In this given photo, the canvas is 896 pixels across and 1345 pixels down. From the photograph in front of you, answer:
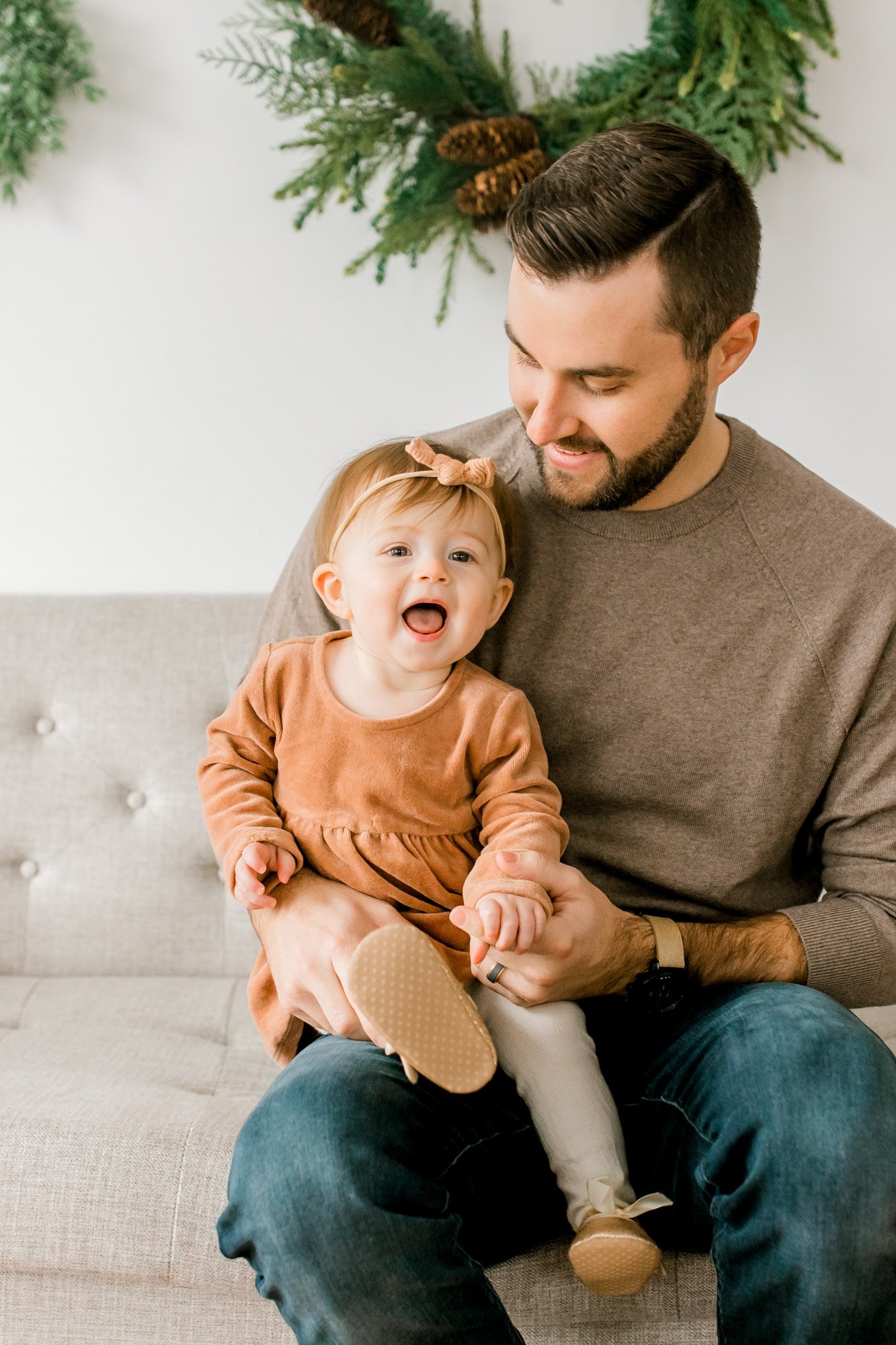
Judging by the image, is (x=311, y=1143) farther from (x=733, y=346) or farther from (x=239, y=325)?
(x=239, y=325)

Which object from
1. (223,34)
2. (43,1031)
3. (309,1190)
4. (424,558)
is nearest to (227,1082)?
(43,1031)

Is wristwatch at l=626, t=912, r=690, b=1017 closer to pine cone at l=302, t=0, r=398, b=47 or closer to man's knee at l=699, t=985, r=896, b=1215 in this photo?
man's knee at l=699, t=985, r=896, b=1215

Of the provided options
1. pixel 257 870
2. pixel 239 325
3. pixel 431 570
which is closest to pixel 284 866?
pixel 257 870

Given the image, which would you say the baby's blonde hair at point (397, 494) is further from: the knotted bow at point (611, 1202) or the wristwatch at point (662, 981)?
the knotted bow at point (611, 1202)

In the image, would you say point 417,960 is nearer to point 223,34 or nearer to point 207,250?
point 207,250

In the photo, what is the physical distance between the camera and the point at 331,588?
4.06 ft

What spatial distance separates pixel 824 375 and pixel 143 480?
1.23m

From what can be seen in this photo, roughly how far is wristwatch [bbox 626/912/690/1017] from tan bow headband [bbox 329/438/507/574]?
480mm

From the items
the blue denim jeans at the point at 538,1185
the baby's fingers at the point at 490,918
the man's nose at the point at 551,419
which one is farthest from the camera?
the man's nose at the point at 551,419

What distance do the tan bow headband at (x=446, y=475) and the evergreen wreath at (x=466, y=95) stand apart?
736 mm

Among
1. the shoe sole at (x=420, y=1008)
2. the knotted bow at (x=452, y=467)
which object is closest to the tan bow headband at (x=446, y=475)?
the knotted bow at (x=452, y=467)

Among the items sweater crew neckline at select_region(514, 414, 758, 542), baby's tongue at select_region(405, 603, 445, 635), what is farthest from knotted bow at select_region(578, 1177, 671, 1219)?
sweater crew neckline at select_region(514, 414, 758, 542)

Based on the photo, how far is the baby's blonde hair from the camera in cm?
116

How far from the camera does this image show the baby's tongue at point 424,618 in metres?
1.14
